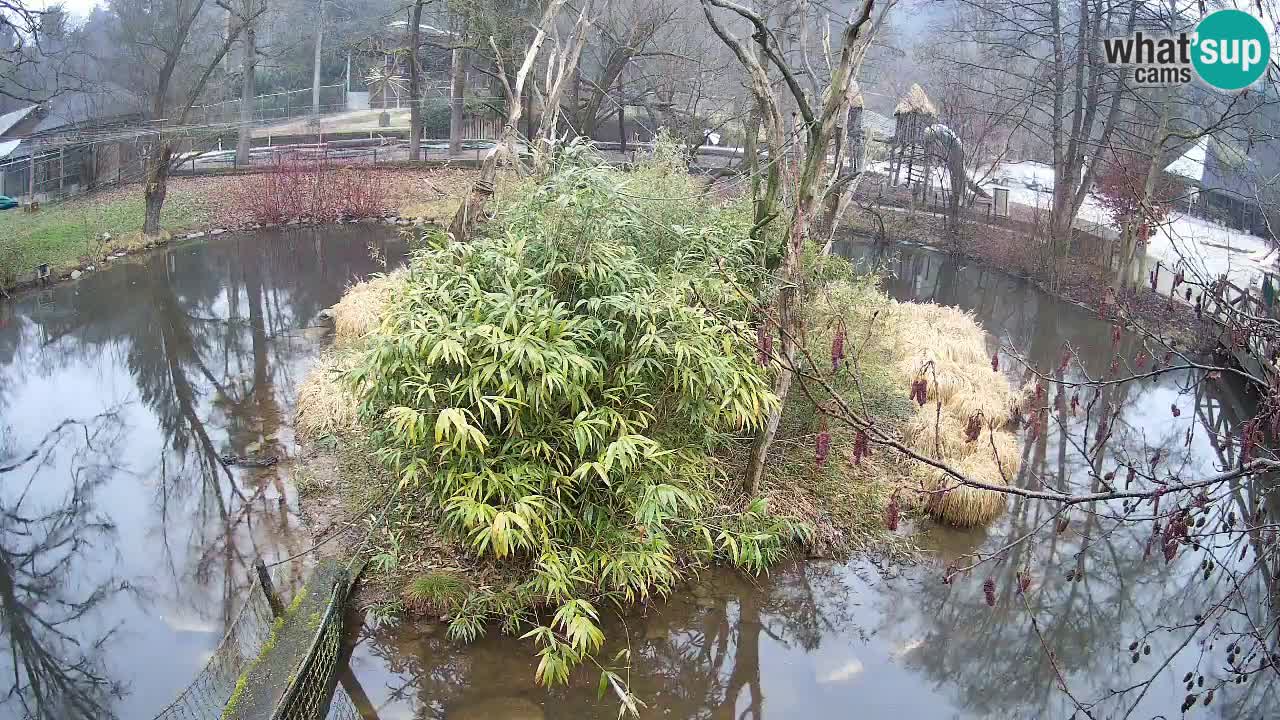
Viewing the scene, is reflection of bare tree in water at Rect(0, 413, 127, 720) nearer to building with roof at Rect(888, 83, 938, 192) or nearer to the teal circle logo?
the teal circle logo

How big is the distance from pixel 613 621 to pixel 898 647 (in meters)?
1.62

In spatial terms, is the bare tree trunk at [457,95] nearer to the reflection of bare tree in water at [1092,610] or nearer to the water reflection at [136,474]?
the water reflection at [136,474]

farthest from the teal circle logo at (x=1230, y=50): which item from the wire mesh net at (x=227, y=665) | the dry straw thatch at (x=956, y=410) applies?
the wire mesh net at (x=227, y=665)

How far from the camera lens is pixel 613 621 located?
Result: 5.36 metres

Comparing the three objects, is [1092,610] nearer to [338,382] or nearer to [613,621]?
[613,621]

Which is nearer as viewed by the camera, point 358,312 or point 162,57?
point 358,312

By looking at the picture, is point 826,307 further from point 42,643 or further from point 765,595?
point 42,643

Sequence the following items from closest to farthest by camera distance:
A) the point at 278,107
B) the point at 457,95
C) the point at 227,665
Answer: the point at 227,665 < the point at 457,95 < the point at 278,107

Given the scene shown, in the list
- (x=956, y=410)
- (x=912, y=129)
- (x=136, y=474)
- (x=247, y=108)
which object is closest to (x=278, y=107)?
(x=247, y=108)

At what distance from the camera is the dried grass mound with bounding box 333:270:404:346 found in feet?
31.1

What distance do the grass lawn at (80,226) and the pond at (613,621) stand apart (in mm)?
3940

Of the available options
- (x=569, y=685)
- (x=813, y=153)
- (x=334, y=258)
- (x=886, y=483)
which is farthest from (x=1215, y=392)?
(x=334, y=258)

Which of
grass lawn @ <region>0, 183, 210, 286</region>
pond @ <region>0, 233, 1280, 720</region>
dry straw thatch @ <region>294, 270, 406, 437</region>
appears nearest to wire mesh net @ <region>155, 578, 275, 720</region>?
pond @ <region>0, 233, 1280, 720</region>

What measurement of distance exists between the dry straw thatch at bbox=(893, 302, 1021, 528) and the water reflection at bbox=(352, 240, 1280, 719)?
0.74 feet
